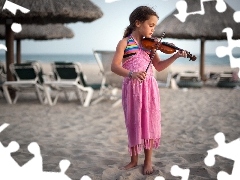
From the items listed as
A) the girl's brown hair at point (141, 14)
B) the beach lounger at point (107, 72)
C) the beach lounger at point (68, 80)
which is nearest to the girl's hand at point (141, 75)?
the girl's brown hair at point (141, 14)

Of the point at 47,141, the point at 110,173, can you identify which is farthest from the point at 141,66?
the point at 47,141

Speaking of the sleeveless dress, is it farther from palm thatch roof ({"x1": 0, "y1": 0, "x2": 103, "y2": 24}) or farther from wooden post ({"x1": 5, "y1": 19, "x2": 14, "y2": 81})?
wooden post ({"x1": 5, "y1": 19, "x2": 14, "y2": 81})

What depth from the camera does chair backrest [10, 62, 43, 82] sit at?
7270mm

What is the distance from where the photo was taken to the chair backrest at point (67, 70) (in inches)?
280

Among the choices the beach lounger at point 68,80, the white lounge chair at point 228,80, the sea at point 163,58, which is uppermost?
the beach lounger at point 68,80

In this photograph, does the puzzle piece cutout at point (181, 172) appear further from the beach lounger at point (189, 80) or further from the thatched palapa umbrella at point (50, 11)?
the beach lounger at point (189, 80)

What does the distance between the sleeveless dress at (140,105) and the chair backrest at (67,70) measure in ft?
14.7

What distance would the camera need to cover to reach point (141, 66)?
106 inches

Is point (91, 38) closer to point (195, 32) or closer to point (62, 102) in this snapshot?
point (195, 32)

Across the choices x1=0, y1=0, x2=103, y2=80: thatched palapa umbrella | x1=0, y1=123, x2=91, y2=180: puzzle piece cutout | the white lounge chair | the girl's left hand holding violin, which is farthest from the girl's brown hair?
the white lounge chair

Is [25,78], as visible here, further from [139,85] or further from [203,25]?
[203,25]

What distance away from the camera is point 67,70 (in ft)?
23.7

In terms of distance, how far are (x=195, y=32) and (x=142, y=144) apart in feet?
33.6

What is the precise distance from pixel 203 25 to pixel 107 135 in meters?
8.97
